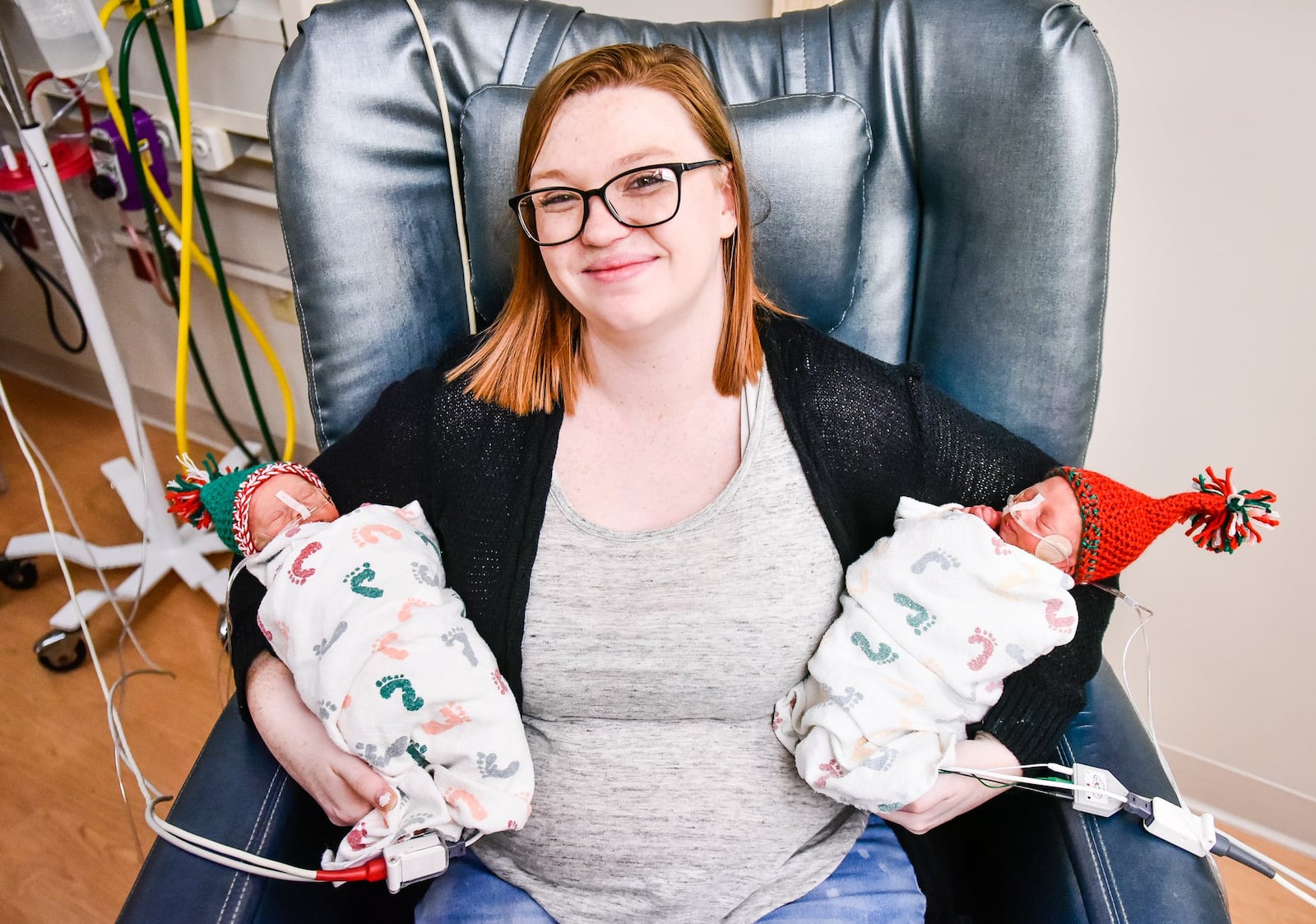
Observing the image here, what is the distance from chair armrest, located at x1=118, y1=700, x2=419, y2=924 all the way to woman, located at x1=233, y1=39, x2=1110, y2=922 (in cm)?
4

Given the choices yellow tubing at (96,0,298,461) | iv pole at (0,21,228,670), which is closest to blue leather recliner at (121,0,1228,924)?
yellow tubing at (96,0,298,461)

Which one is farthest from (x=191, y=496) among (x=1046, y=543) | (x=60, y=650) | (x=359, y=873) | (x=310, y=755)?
(x=60, y=650)

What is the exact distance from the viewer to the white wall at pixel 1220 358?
44.9 inches

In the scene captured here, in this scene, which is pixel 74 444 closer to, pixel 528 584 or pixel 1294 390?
pixel 528 584

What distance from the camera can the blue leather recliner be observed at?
3.17 ft

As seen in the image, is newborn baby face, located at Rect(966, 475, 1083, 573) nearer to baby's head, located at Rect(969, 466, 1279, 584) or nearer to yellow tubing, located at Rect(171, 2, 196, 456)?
baby's head, located at Rect(969, 466, 1279, 584)

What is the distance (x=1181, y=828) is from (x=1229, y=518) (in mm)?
293

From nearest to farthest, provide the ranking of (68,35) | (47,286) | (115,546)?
1. (68,35)
2. (115,546)
3. (47,286)

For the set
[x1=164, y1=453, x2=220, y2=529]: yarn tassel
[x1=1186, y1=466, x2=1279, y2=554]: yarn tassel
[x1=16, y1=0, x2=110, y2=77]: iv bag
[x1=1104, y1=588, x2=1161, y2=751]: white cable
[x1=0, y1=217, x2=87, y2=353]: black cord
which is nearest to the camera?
[x1=1186, y1=466, x2=1279, y2=554]: yarn tassel

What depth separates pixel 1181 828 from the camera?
869 mm

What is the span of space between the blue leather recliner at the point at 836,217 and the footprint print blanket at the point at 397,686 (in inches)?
5.4

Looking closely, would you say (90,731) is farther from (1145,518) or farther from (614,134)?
(1145,518)

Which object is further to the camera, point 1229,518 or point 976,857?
point 976,857

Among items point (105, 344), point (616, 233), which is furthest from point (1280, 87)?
point (105, 344)
